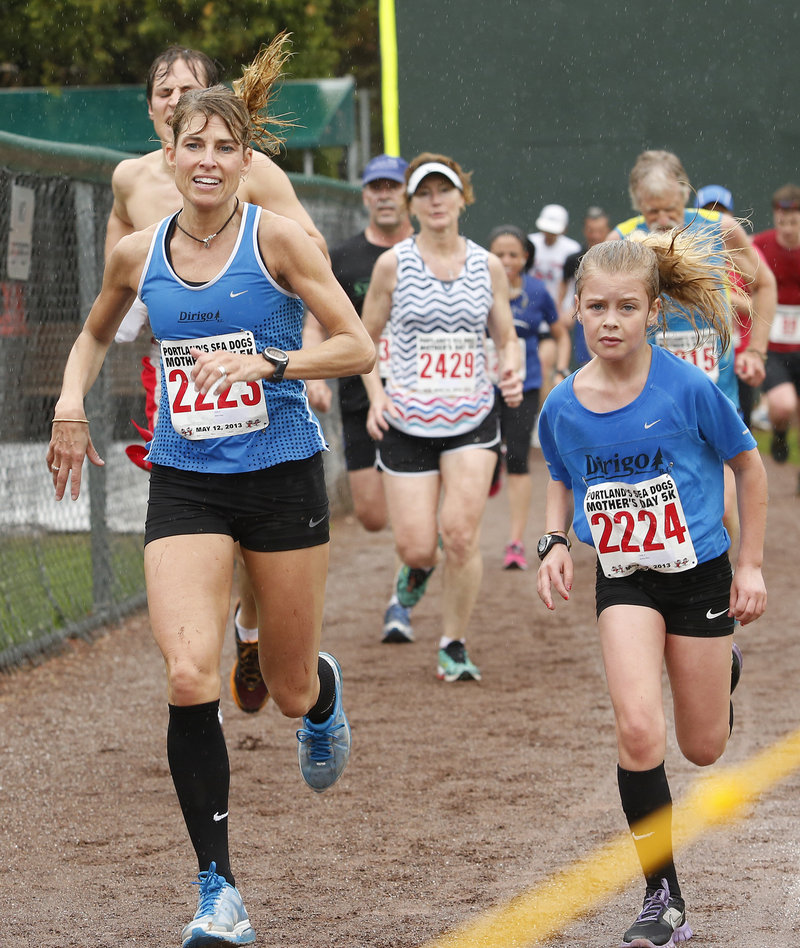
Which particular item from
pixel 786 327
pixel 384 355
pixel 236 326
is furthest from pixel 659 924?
pixel 786 327

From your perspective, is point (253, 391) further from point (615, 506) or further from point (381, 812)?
point (381, 812)

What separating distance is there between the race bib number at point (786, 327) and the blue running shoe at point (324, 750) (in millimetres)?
6710

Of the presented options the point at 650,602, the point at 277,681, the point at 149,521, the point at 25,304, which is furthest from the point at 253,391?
the point at 25,304

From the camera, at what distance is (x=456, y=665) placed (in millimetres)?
7258

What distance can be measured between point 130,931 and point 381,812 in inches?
50.8

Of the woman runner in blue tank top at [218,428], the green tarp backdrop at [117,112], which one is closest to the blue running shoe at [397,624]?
the woman runner in blue tank top at [218,428]

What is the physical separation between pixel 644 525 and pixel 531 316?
652 cm

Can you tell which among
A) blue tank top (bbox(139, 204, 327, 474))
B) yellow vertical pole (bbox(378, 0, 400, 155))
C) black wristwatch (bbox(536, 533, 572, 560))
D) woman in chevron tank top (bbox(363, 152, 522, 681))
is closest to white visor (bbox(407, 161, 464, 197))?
woman in chevron tank top (bbox(363, 152, 522, 681))

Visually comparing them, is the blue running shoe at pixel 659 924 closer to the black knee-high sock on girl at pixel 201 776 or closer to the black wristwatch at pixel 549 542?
the black wristwatch at pixel 549 542

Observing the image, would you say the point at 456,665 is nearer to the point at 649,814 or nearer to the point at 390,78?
the point at 649,814

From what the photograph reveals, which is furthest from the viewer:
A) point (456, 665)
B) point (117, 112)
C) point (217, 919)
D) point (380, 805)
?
point (117, 112)

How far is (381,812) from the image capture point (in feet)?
17.1

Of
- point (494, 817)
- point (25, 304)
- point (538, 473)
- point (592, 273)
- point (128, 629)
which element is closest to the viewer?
point (592, 273)

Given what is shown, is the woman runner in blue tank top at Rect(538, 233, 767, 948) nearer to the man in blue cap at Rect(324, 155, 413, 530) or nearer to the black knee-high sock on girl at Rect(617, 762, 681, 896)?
the black knee-high sock on girl at Rect(617, 762, 681, 896)
